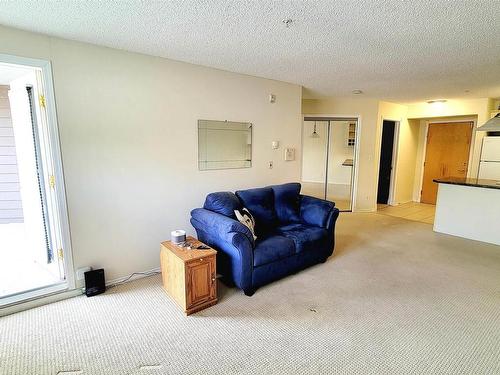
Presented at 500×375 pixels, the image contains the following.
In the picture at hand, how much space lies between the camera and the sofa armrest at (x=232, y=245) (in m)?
2.53

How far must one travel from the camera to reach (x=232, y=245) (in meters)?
2.57

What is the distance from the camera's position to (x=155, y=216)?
3.07 m

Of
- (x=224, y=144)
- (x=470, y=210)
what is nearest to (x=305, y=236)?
(x=224, y=144)

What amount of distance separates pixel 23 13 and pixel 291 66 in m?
2.54

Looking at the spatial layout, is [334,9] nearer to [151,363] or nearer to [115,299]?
[151,363]

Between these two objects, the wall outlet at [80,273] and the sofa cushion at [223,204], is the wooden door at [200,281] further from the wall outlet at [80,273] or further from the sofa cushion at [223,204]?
the wall outlet at [80,273]

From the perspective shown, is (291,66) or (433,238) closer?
(291,66)

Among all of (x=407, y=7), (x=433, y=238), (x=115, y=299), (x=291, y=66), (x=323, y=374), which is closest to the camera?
(x=323, y=374)

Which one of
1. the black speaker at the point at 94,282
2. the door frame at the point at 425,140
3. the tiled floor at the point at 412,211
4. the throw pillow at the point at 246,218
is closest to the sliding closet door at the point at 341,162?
the tiled floor at the point at 412,211

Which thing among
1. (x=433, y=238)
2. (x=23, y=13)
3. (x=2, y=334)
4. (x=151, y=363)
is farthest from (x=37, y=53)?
(x=433, y=238)

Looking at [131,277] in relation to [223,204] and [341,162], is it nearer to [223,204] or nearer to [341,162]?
[223,204]

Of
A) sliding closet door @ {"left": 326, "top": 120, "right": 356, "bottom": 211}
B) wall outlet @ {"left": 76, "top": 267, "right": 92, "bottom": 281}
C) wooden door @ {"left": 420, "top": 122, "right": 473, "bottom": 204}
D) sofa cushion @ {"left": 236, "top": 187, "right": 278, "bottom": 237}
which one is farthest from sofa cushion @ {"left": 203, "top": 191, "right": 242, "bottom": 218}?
wooden door @ {"left": 420, "top": 122, "right": 473, "bottom": 204}

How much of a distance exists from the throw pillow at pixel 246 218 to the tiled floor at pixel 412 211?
411cm

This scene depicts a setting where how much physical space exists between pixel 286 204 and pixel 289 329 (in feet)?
5.73
